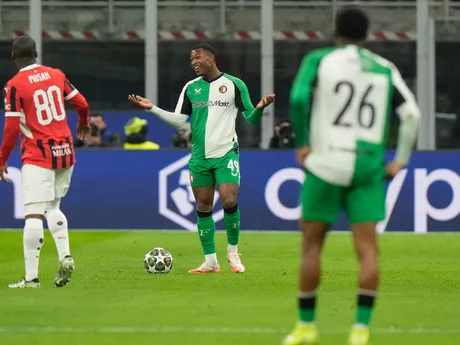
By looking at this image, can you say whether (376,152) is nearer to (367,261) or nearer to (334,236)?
(367,261)

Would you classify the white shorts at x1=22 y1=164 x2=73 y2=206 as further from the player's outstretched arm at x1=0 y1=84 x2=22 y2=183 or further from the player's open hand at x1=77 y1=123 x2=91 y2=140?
the player's open hand at x1=77 y1=123 x2=91 y2=140

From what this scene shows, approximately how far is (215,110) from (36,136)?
105 inches

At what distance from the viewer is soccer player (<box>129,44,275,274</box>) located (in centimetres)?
1444

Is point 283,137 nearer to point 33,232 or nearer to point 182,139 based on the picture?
point 182,139

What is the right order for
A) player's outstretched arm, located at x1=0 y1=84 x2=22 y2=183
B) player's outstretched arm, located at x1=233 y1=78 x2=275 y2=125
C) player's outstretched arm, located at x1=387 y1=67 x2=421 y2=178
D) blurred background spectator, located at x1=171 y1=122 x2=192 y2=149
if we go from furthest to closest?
blurred background spectator, located at x1=171 y1=122 x2=192 y2=149 < player's outstretched arm, located at x1=233 y1=78 x2=275 y2=125 < player's outstretched arm, located at x1=0 y1=84 x2=22 y2=183 < player's outstretched arm, located at x1=387 y1=67 x2=421 y2=178

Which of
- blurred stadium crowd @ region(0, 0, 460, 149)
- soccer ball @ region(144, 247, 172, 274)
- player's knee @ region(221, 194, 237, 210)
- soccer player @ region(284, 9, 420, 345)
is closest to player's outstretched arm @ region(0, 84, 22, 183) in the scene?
soccer ball @ region(144, 247, 172, 274)

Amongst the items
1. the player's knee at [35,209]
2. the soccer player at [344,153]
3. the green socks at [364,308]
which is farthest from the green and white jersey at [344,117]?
the player's knee at [35,209]

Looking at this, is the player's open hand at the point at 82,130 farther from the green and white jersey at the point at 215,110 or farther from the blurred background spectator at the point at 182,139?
the blurred background spectator at the point at 182,139

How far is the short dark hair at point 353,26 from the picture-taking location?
8758 mm

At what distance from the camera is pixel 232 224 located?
14695 millimetres

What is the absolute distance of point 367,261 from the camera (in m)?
8.58

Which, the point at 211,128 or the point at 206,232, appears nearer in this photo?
the point at 211,128

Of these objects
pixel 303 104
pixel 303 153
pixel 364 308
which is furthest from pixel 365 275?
pixel 303 104

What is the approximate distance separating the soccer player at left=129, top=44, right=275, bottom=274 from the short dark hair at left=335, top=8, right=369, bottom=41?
18.3ft
